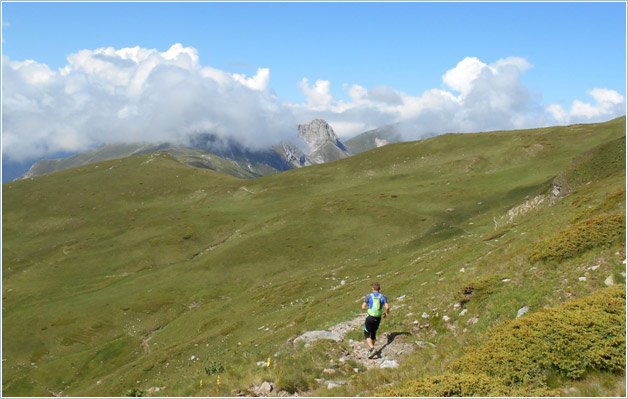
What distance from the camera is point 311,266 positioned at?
84188mm

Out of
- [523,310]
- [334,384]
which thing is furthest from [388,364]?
[523,310]

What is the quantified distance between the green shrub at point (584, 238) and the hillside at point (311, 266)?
0.10 m

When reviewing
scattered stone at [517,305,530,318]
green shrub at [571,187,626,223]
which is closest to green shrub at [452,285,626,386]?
scattered stone at [517,305,530,318]

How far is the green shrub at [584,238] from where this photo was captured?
23578mm

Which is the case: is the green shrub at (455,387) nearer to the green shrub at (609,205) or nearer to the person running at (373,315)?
the person running at (373,315)

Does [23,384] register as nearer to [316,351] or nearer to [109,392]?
[109,392]

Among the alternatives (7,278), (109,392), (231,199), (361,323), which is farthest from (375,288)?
(231,199)

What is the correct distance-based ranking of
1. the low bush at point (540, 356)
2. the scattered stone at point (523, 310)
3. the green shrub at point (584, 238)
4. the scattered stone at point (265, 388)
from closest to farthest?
1. the low bush at point (540, 356)
2. the scattered stone at point (265, 388)
3. the scattered stone at point (523, 310)
4. the green shrub at point (584, 238)

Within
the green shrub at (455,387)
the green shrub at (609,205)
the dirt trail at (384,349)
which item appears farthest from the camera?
the green shrub at (609,205)

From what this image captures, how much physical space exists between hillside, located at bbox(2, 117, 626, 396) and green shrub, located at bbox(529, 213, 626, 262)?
103 millimetres

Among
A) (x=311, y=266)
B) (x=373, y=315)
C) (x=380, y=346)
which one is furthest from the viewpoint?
(x=311, y=266)

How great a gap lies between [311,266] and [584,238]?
2489 inches

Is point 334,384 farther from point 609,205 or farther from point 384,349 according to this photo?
point 609,205

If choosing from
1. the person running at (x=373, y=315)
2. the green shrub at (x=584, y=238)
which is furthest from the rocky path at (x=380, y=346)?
the green shrub at (x=584, y=238)
